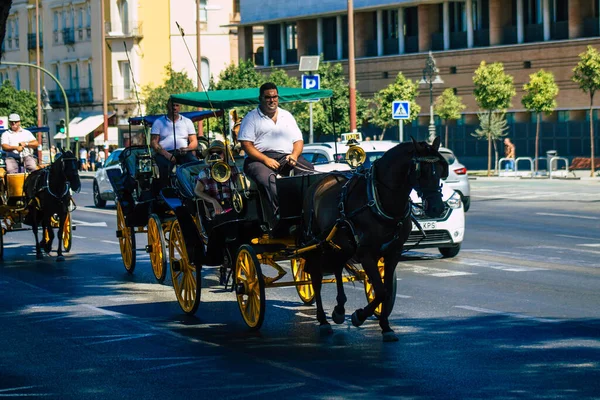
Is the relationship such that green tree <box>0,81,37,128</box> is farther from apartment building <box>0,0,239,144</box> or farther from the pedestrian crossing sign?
the pedestrian crossing sign

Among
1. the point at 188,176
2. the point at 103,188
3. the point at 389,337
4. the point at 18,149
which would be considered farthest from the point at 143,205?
the point at 103,188

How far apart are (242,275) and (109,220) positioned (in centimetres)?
1795

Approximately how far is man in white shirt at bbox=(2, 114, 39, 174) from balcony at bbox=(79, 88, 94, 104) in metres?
66.4

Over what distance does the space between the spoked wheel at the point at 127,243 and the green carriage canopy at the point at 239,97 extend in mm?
2836

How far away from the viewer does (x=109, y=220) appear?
29.9m

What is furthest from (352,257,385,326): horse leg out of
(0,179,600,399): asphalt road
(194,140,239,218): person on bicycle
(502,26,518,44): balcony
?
(502,26,518,44): balcony

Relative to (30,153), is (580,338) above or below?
below

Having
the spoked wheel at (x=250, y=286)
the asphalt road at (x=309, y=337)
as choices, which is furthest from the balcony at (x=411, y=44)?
the spoked wheel at (x=250, y=286)

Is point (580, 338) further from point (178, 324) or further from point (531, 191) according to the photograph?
point (531, 191)

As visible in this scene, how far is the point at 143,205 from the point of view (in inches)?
669

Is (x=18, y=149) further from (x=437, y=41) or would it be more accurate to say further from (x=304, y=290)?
(x=437, y=41)

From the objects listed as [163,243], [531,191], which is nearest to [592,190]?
[531,191]

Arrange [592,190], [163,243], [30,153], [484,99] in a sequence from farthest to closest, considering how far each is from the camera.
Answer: [484,99] → [592,190] → [30,153] → [163,243]

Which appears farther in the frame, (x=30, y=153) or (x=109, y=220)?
(x=109, y=220)
